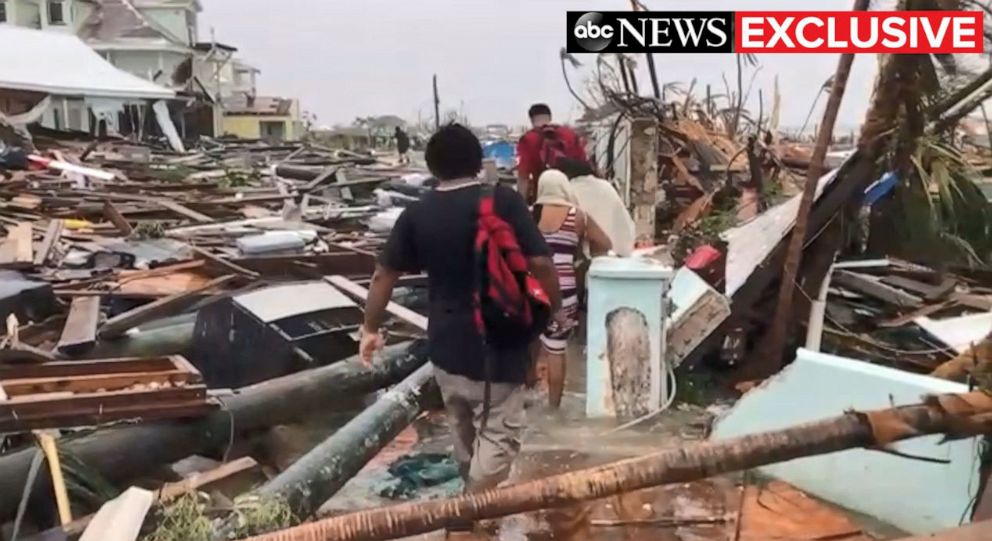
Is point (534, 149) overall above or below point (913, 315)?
above

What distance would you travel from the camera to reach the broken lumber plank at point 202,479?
13.2 feet

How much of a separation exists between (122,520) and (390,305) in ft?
14.5

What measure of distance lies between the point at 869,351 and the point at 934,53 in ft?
7.58

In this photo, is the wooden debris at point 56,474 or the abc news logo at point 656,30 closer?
the wooden debris at point 56,474

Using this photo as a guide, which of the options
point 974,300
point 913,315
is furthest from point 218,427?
point 974,300

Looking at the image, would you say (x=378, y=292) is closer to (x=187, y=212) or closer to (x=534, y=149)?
(x=534, y=149)

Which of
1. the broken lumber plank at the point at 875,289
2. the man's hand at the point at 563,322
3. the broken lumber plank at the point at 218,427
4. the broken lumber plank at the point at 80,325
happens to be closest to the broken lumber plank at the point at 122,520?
the broken lumber plank at the point at 218,427

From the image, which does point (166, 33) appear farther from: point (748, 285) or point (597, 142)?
point (748, 285)

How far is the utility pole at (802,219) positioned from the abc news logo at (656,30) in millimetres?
1050

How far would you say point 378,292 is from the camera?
4.14m

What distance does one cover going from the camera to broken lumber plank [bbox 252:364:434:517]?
420cm

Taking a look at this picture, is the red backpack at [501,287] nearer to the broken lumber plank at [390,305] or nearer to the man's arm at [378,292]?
the man's arm at [378,292]

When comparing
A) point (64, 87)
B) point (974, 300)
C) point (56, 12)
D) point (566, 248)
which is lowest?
point (974, 300)

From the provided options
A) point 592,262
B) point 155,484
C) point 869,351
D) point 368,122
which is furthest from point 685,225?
point 368,122
